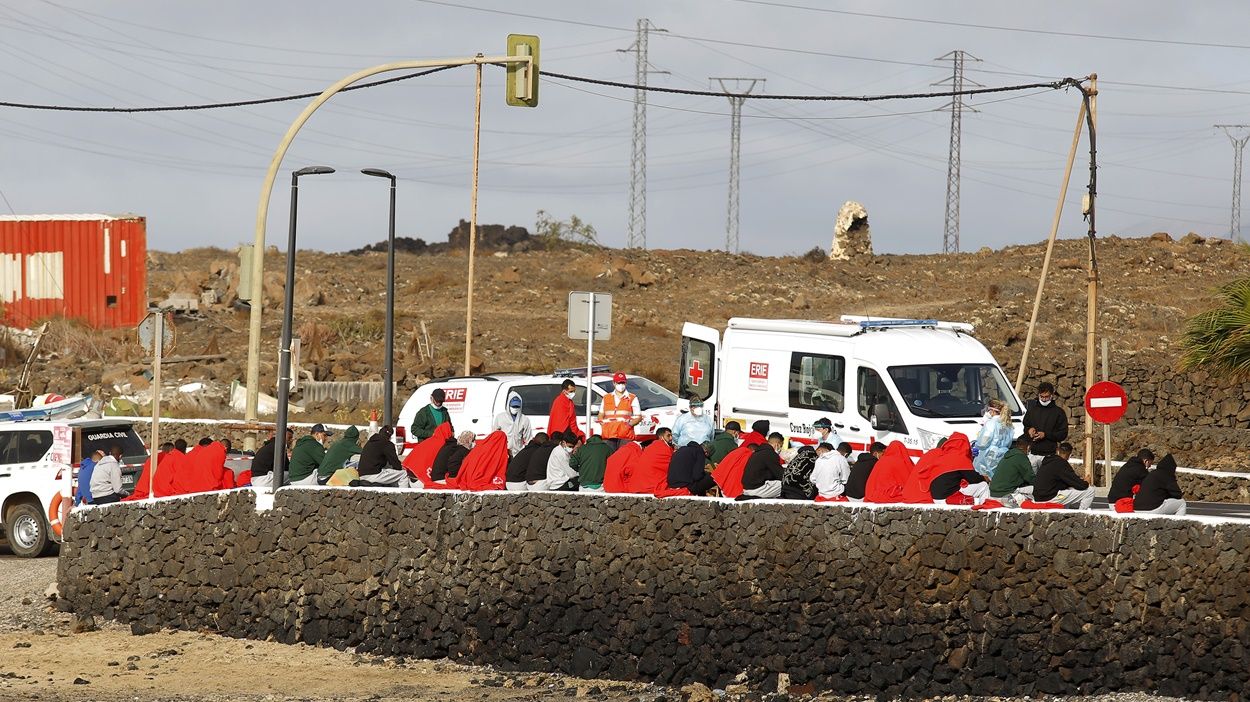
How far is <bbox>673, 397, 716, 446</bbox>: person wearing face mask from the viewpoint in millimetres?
19750

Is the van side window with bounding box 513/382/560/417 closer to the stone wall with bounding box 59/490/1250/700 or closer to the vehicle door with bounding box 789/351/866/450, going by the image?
the vehicle door with bounding box 789/351/866/450

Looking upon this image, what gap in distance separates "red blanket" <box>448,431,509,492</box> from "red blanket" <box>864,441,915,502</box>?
4.50 metres

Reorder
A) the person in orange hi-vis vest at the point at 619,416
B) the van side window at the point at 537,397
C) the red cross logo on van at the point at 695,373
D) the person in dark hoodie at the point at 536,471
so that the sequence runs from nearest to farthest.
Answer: the person in dark hoodie at the point at 536,471 < the person in orange hi-vis vest at the point at 619,416 < the red cross logo on van at the point at 695,373 < the van side window at the point at 537,397

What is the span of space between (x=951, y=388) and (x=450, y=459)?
6580 millimetres

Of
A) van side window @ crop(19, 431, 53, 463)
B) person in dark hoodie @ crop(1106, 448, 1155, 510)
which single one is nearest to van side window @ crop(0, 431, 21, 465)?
van side window @ crop(19, 431, 53, 463)

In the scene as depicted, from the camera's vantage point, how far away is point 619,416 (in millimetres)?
20625

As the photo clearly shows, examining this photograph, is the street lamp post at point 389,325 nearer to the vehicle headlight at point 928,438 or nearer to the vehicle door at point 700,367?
the vehicle door at point 700,367

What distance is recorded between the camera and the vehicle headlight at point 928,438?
759 inches

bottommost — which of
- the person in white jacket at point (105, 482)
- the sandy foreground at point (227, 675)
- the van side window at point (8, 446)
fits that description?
the sandy foreground at point (227, 675)

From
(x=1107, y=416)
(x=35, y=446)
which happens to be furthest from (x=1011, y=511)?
(x=35, y=446)

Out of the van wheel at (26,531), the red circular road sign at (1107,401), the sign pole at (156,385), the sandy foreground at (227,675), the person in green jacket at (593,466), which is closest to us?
the sandy foreground at (227,675)

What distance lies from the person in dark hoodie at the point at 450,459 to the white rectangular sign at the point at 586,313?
2305mm

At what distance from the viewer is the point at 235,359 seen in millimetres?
43938

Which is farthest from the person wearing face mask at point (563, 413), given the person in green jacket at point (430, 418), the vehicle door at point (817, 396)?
the vehicle door at point (817, 396)
